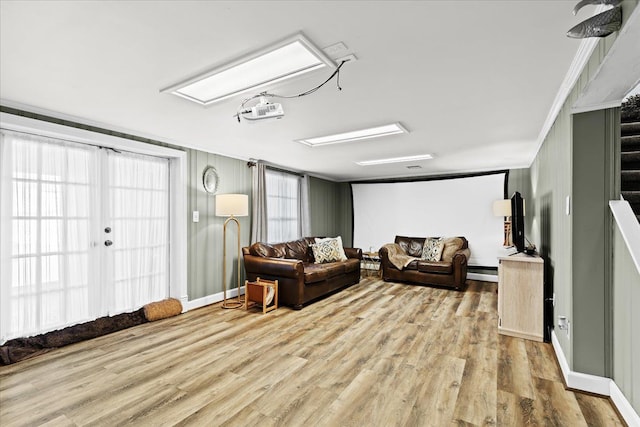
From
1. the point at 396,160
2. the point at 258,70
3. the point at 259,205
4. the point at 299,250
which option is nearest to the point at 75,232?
the point at 259,205

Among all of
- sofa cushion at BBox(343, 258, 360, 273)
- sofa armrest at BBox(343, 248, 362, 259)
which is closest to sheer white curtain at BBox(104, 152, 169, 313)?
sofa cushion at BBox(343, 258, 360, 273)

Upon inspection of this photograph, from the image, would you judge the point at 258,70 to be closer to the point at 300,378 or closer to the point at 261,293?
the point at 300,378

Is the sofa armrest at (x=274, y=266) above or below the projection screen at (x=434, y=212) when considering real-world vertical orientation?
below

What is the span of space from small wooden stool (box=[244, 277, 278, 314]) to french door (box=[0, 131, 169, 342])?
115 centimetres

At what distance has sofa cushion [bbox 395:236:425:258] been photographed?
668cm

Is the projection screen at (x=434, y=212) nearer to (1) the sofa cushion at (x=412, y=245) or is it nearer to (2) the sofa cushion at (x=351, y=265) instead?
(1) the sofa cushion at (x=412, y=245)

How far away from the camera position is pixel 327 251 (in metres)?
5.88

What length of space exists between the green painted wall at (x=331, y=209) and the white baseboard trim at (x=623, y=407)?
5540 millimetres

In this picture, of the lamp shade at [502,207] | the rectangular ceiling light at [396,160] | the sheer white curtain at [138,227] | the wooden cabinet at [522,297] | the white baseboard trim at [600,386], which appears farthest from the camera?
the lamp shade at [502,207]

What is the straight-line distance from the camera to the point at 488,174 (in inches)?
251

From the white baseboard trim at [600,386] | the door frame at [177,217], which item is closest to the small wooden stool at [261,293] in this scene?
the door frame at [177,217]

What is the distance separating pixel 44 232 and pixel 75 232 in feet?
0.89

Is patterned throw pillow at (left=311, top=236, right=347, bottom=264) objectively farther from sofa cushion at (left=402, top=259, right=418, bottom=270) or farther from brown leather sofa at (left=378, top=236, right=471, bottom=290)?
sofa cushion at (left=402, top=259, right=418, bottom=270)

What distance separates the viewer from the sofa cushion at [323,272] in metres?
4.59
